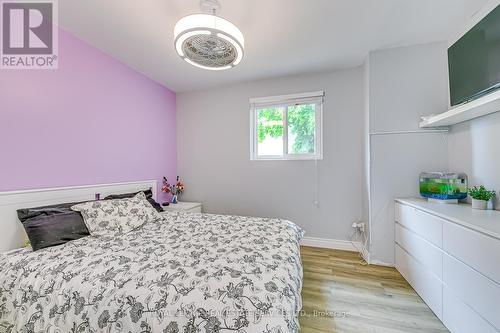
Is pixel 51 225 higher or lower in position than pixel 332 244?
higher

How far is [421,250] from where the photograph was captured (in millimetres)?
1808

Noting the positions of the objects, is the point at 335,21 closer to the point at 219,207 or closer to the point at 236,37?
the point at 236,37

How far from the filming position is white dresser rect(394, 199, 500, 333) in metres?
1.14

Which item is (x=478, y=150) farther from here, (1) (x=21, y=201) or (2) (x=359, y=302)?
(1) (x=21, y=201)

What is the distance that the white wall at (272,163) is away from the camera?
111 inches

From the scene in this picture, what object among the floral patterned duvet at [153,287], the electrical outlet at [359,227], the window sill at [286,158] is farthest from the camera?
the window sill at [286,158]

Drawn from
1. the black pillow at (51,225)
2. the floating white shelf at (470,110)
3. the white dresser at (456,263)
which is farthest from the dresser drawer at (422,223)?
the black pillow at (51,225)

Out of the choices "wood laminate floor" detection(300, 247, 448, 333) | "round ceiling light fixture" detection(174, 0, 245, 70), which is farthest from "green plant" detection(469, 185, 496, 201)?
"round ceiling light fixture" detection(174, 0, 245, 70)

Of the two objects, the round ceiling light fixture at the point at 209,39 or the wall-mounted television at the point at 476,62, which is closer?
the round ceiling light fixture at the point at 209,39

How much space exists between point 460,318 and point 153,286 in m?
Answer: 1.92

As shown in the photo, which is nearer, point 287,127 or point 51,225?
point 51,225

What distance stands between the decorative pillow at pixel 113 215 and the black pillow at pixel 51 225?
0.07 m

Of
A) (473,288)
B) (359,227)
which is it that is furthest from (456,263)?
Result: (359,227)

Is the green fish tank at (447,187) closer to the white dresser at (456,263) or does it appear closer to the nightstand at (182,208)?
the white dresser at (456,263)
